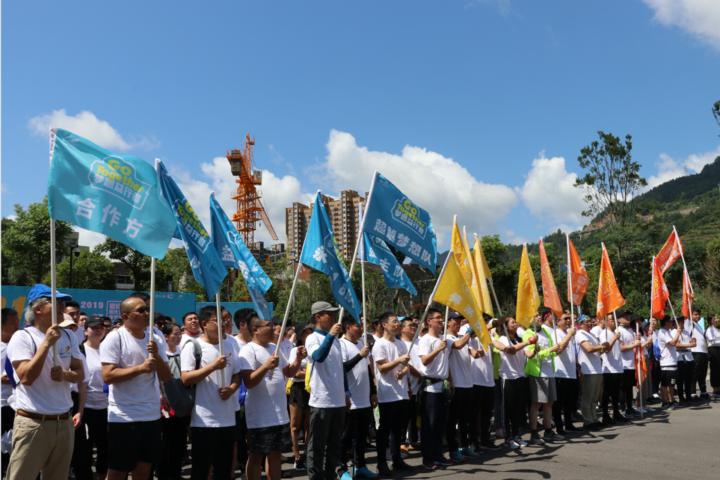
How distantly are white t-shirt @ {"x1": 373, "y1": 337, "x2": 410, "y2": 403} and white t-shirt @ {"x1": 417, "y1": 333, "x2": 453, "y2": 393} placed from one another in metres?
0.35

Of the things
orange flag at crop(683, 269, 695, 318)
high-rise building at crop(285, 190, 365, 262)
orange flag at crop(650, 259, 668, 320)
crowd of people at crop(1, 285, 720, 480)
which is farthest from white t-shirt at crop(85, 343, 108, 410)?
high-rise building at crop(285, 190, 365, 262)

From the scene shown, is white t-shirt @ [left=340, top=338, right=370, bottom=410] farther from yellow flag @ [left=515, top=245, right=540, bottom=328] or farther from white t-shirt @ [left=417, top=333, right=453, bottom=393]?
yellow flag @ [left=515, top=245, right=540, bottom=328]

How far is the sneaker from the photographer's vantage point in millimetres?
7511

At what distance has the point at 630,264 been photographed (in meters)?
37.5

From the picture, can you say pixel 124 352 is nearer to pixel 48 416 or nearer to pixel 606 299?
pixel 48 416

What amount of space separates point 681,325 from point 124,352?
13.1 metres

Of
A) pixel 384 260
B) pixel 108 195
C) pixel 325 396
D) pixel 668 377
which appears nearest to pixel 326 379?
pixel 325 396

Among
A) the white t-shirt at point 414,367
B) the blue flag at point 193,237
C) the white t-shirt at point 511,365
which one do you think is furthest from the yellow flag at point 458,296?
the blue flag at point 193,237

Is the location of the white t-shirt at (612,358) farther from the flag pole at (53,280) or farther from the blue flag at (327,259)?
the flag pole at (53,280)

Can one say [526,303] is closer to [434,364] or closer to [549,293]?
[549,293]

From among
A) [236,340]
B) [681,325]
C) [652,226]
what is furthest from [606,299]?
[652,226]

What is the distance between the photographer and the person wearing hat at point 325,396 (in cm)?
660

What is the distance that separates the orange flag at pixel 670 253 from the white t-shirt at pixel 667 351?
4.48 ft

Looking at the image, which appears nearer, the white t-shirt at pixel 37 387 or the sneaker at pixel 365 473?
the white t-shirt at pixel 37 387
